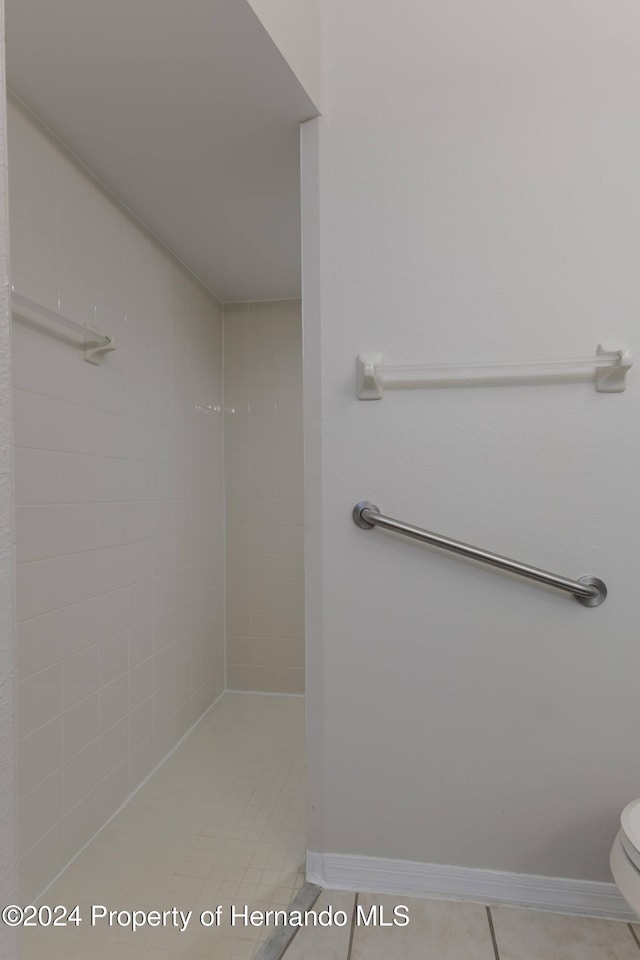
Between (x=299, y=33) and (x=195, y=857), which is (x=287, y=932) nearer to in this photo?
(x=195, y=857)

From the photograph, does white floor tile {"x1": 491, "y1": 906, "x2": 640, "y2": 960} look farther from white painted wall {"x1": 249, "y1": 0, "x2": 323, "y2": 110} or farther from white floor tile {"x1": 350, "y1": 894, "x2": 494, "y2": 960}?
white painted wall {"x1": 249, "y1": 0, "x2": 323, "y2": 110}

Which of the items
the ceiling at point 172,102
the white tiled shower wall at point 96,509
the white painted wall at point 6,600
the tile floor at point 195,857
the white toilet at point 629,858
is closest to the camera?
the white painted wall at point 6,600

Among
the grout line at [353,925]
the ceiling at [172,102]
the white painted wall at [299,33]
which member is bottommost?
the grout line at [353,925]

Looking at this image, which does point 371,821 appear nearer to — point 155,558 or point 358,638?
point 358,638

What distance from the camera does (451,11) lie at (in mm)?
1316

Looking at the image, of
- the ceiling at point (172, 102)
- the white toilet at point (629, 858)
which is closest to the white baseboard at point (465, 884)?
the white toilet at point (629, 858)

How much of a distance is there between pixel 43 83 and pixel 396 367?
1024 mm

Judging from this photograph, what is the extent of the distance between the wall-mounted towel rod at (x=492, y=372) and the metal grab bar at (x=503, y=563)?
0.99 feet

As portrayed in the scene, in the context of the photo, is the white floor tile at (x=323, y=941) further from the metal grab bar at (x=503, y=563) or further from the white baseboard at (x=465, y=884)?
the metal grab bar at (x=503, y=563)

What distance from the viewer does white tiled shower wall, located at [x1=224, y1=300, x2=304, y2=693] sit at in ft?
9.07

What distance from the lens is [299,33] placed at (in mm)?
1270

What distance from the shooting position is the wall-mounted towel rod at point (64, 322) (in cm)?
133

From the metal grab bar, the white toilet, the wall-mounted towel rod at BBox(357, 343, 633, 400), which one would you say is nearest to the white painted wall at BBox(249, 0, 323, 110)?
the wall-mounted towel rod at BBox(357, 343, 633, 400)

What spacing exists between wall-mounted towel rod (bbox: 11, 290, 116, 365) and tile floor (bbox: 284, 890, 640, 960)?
1501 mm
